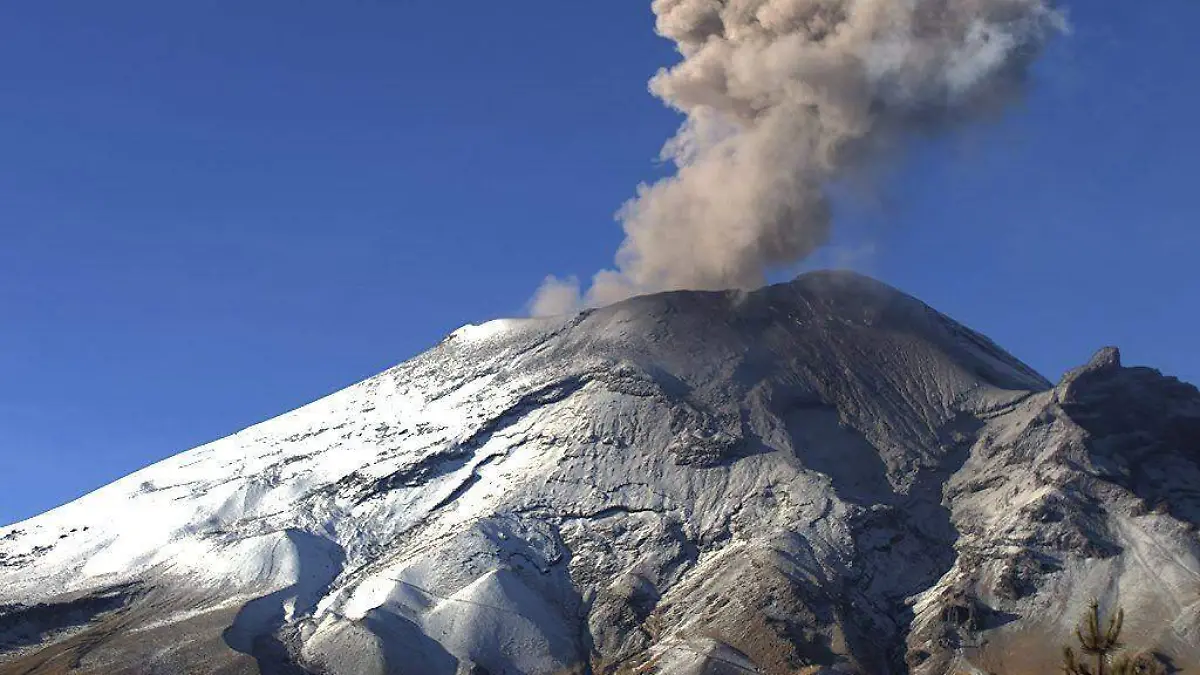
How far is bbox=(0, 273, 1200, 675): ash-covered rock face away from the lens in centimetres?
12525

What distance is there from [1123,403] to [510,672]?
64575mm

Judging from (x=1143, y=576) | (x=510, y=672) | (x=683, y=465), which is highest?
(x=683, y=465)

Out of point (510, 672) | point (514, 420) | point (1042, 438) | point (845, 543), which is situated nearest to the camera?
point (510, 672)

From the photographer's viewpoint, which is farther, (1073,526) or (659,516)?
(659,516)

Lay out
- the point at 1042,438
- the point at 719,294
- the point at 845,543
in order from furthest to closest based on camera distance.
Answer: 1. the point at 719,294
2. the point at 1042,438
3. the point at 845,543

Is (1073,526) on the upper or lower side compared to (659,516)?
lower

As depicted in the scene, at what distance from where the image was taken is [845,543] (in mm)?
135750

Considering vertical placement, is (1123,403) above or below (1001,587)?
above

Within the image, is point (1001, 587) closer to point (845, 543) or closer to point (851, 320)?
point (845, 543)

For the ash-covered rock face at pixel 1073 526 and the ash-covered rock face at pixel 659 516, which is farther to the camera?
the ash-covered rock face at pixel 659 516

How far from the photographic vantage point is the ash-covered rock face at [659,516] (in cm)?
12525

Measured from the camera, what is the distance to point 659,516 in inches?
5610

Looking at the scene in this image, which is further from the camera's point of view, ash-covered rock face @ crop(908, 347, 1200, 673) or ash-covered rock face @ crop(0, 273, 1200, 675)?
ash-covered rock face @ crop(0, 273, 1200, 675)

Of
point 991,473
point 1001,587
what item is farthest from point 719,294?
point 1001,587
